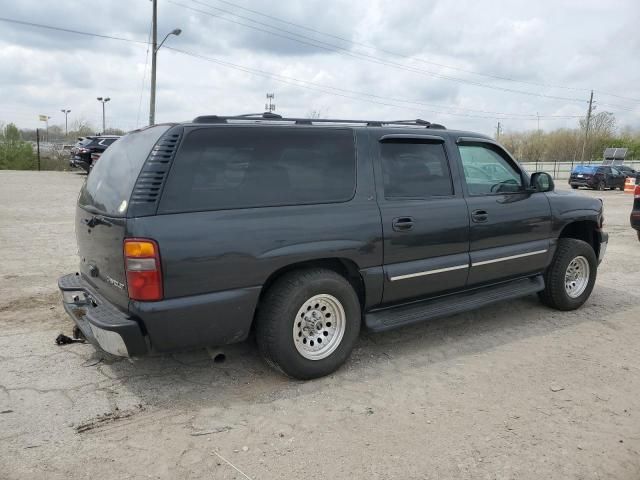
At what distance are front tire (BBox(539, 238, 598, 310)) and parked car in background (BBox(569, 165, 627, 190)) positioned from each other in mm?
26980

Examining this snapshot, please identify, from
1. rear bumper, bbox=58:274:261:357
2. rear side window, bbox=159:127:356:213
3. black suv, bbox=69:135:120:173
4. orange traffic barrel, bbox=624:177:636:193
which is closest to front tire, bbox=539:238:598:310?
rear side window, bbox=159:127:356:213

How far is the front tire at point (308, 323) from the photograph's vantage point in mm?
3551

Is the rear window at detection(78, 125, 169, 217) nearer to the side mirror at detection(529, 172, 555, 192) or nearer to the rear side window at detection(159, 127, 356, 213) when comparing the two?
the rear side window at detection(159, 127, 356, 213)

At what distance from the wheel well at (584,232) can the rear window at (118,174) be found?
425cm

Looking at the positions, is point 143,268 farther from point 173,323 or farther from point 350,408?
point 350,408

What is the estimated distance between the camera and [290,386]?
3701mm

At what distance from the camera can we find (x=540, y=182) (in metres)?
5.08

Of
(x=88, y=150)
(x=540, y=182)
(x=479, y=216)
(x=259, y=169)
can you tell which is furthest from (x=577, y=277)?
(x=88, y=150)

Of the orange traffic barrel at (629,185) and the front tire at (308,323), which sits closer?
the front tire at (308,323)

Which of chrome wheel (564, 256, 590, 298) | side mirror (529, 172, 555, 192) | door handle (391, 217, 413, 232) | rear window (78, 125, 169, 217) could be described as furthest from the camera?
chrome wheel (564, 256, 590, 298)

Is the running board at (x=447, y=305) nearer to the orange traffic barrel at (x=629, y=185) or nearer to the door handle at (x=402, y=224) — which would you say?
the door handle at (x=402, y=224)

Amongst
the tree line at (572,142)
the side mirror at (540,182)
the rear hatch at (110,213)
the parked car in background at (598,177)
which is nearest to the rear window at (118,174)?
the rear hatch at (110,213)

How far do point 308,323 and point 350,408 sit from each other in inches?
26.3

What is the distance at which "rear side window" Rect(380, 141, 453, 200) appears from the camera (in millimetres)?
4156
